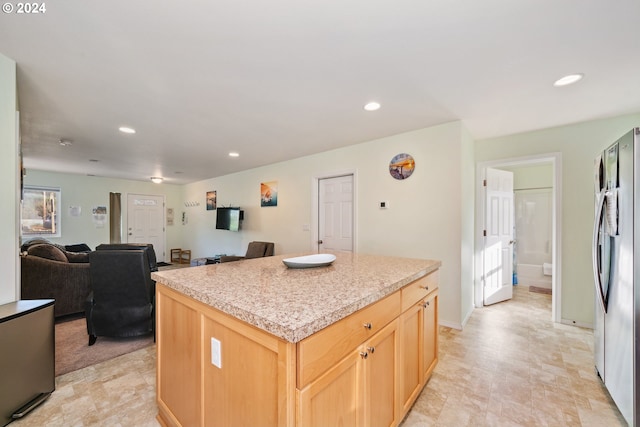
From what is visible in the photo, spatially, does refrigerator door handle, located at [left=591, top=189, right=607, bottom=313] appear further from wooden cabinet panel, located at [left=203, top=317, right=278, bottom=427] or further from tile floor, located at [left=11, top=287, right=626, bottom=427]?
wooden cabinet panel, located at [left=203, top=317, right=278, bottom=427]

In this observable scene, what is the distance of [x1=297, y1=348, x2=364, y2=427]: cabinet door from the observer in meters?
0.85

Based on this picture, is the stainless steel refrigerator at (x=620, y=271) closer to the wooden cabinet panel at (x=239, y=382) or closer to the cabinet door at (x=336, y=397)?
the cabinet door at (x=336, y=397)

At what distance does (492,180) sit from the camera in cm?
371

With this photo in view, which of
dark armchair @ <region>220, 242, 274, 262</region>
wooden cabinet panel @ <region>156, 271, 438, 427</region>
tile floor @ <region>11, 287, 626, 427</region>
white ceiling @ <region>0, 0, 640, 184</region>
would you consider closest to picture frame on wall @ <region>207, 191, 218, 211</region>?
dark armchair @ <region>220, 242, 274, 262</region>

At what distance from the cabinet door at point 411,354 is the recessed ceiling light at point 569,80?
81.2 inches

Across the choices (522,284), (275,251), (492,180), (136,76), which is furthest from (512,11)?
(522,284)

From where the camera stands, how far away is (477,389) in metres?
1.89

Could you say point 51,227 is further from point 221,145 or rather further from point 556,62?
point 556,62

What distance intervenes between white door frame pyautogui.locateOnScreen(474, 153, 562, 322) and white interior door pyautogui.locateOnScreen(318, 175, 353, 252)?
68.4 inches

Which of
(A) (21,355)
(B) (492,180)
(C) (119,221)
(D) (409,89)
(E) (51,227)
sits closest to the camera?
(A) (21,355)

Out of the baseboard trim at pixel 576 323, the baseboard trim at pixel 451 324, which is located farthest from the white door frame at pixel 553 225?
the baseboard trim at pixel 451 324

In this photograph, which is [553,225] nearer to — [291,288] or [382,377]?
[382,377]

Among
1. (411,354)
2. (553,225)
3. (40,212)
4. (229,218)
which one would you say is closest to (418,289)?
(411,354)

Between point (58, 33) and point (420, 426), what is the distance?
10.1ft
